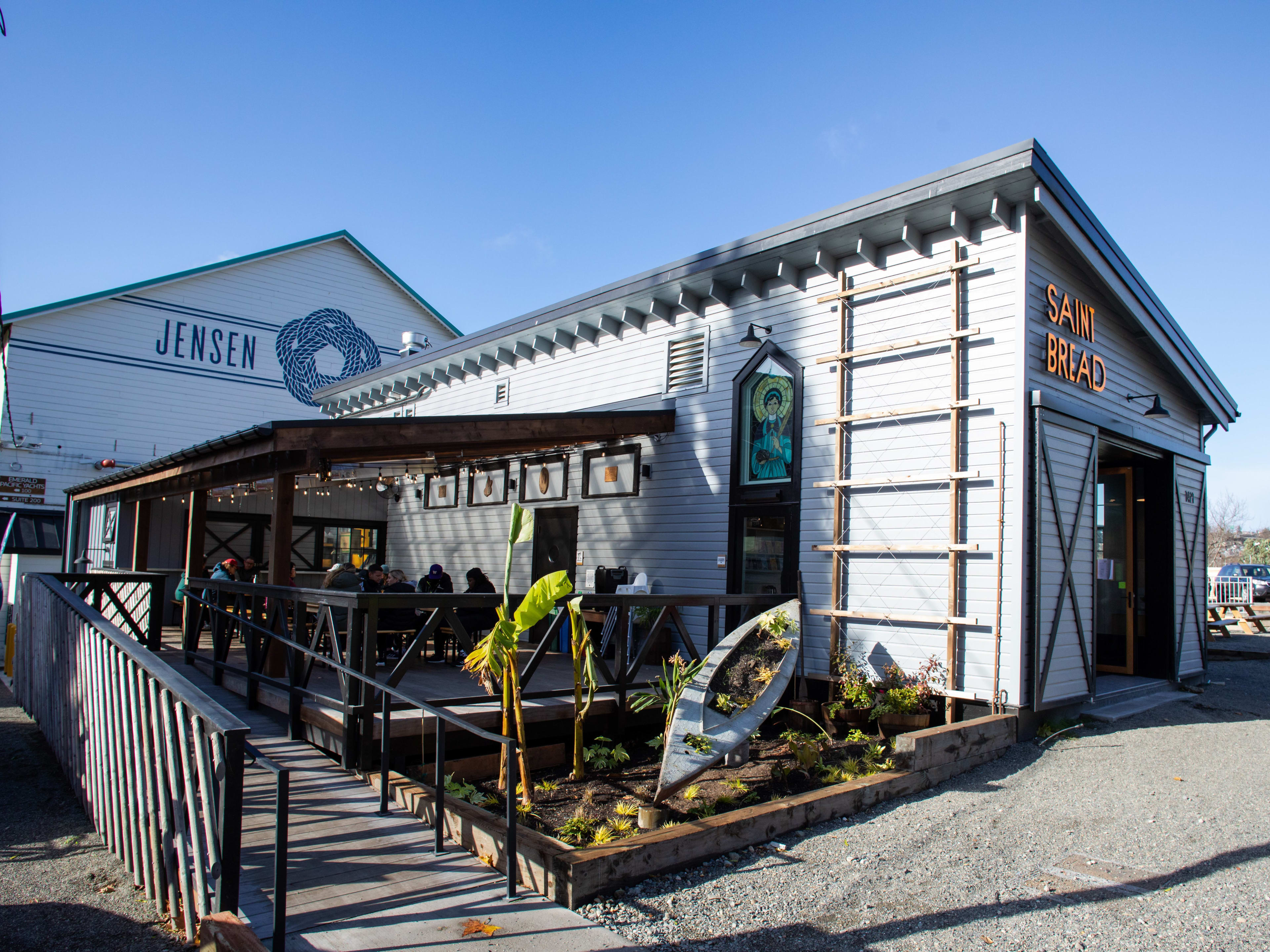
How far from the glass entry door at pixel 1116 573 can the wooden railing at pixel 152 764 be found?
10.8 m

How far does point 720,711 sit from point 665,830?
176 centimetres

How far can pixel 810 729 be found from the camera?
7641mm

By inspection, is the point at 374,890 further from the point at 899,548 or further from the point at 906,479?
the point at 906,479

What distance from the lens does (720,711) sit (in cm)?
633

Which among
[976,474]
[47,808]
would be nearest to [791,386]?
[976,474]

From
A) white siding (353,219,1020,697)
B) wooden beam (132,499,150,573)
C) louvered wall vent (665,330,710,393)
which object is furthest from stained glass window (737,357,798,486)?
wooden beam (132,499,150,573)

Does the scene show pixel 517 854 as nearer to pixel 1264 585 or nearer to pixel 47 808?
pixel 47 808

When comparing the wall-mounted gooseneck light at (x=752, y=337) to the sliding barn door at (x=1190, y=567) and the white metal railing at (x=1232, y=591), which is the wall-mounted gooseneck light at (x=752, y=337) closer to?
the sliding barn door at (x=1190, y=567)

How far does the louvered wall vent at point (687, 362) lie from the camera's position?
10477mm

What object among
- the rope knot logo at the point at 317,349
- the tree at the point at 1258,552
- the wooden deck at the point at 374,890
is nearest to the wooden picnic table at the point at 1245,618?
the wooden deck at the point at 374,890

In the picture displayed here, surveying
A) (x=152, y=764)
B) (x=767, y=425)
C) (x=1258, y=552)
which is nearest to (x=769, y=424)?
(x=767, y=425)

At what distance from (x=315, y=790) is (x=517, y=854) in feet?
5.88

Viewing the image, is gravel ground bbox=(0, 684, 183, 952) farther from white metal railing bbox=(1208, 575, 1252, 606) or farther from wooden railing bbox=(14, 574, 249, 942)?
white metal railing bbox=(1208, 575, 1252, 606)

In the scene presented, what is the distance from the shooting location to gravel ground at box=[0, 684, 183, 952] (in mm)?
3658
